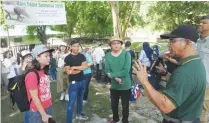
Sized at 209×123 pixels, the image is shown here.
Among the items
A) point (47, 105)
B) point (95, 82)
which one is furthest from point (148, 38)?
point (47, 105)

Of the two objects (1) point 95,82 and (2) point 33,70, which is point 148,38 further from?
(2) point 33,70

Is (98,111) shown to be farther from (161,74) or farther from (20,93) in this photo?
(20,93)

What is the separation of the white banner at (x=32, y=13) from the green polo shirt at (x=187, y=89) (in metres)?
5.05

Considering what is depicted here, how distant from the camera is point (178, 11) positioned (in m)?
24.7

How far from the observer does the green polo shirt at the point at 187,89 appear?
2039mm

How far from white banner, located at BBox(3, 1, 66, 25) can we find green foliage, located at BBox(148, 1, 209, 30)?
17.3 m

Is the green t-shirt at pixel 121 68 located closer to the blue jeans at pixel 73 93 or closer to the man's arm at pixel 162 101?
the blue jeans at pixel 73 93

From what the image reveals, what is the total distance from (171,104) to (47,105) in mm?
1852

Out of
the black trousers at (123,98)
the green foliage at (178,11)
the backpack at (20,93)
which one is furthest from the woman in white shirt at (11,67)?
the green foliage at (178,11)

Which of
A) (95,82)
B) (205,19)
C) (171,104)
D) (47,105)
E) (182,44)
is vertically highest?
(205,19)

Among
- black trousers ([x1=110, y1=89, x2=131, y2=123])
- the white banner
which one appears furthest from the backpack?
the white banner

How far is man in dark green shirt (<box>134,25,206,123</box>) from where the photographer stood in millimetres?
2037

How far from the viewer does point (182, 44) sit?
223 centimetres

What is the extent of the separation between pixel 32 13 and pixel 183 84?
17.7 feet
